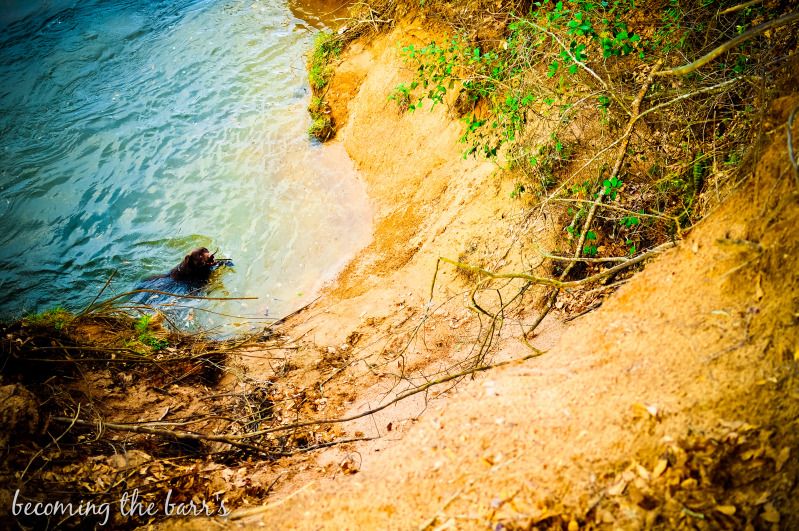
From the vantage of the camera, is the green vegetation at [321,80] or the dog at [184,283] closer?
the dog at [184,283]

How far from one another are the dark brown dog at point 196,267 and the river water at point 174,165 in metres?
0.27

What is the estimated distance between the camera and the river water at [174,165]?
6922 millimetres

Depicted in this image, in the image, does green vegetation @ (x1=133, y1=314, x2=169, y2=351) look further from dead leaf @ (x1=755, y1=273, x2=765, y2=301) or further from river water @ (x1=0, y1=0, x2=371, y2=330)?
dead leaf @ (x1=755, y1=273, x2=765, y2=301)

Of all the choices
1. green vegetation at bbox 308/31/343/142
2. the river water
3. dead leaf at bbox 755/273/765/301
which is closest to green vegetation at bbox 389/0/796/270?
dead leaf at bbox 755/273/765/301

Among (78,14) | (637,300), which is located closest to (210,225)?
(637,300)

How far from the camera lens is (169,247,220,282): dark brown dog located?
6.44 meters

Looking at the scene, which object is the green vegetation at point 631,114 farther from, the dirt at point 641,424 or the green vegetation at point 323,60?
the green vegetation at point 323,60

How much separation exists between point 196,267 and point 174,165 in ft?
11.2

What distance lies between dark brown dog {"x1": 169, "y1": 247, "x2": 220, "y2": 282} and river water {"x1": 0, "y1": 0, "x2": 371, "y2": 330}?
0.87 ft

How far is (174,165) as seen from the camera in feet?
27.9

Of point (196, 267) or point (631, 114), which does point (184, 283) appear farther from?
point (631, 114)

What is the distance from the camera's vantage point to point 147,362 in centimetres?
442

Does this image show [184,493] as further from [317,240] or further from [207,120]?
[207,120]

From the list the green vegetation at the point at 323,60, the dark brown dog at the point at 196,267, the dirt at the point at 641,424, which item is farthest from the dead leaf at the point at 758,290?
the green vegetation at the point at 323,60
